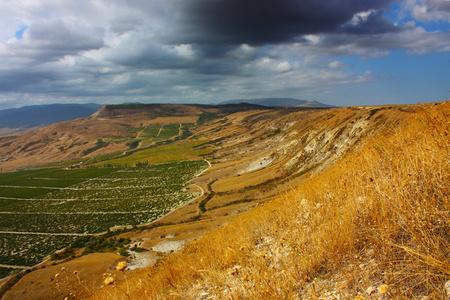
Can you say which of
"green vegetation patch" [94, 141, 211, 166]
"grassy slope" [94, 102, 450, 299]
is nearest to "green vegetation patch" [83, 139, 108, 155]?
"green vegetation patch" [94, 141, 211, 166]

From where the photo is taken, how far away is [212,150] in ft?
431

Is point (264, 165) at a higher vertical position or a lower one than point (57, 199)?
higher

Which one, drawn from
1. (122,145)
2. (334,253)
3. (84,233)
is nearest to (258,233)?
(334,253)

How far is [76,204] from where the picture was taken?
69.9 meters

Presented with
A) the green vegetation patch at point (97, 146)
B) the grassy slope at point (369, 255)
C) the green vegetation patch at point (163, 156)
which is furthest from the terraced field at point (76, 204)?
the green vegetation patch at point (97, 146)

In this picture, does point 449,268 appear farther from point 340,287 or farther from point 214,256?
point 214,256

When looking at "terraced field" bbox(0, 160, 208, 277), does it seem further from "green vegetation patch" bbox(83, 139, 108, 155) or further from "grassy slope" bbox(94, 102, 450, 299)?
"green vegetation patch" bbox(83, 139, 108, 155)

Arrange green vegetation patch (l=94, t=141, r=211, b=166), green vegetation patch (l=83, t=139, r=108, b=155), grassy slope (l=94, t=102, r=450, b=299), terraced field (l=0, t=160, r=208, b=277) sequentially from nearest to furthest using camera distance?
grassy slope (l=94, t=102, r=450, b=299), terraced field (l=0, t=160, r=208, b=277), green vegetation patch (l=94, t=141, r=211, b=166), green vegetation patch (l=83, t=139, r=108, b=155)

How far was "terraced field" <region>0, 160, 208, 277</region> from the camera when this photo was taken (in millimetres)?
45803

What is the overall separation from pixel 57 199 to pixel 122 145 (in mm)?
112912

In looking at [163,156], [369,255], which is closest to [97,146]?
[163,156]

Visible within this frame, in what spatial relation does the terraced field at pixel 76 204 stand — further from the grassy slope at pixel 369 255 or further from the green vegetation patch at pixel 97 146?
the green vegetation patch at pixel 97 146

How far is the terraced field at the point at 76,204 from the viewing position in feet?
150

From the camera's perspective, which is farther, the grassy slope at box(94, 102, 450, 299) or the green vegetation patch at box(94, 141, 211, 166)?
the green vegetation patch at box(94, 141, 211, 166)
